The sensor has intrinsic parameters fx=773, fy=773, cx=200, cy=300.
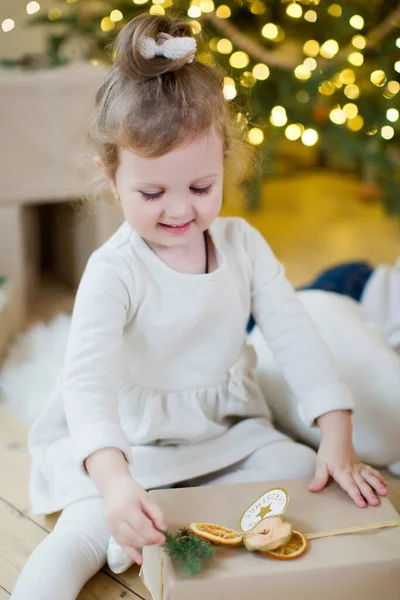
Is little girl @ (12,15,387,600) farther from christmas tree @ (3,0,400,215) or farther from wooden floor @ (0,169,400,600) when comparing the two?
christmas tree @ (3,0,400,215)

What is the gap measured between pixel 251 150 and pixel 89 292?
334 millimetres

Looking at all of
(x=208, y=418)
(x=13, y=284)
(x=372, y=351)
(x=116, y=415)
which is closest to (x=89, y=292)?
(x=116, y=415)

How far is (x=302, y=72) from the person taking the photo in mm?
1863

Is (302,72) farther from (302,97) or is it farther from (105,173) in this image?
(105,173)

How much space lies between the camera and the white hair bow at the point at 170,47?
3.02ft

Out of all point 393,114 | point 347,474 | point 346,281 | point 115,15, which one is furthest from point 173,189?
point 115,15

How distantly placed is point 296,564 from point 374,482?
0.19 metres

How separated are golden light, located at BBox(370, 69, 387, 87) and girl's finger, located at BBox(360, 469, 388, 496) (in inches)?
42.6

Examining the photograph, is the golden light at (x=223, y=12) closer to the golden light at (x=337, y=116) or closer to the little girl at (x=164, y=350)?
the golden light at (x=337, y=116)

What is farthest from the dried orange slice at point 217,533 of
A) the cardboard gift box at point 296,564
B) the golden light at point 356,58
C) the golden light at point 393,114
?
the golden light at point 356,58

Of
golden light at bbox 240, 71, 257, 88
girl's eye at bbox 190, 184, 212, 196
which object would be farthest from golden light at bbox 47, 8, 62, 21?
girl's eye at bbox 190, 184, 212, 196

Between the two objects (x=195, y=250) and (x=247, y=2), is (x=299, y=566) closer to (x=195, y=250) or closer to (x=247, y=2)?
(x=195, y=250)

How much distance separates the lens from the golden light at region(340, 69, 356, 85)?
1.88m

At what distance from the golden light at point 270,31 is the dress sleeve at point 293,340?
3.17 ft
